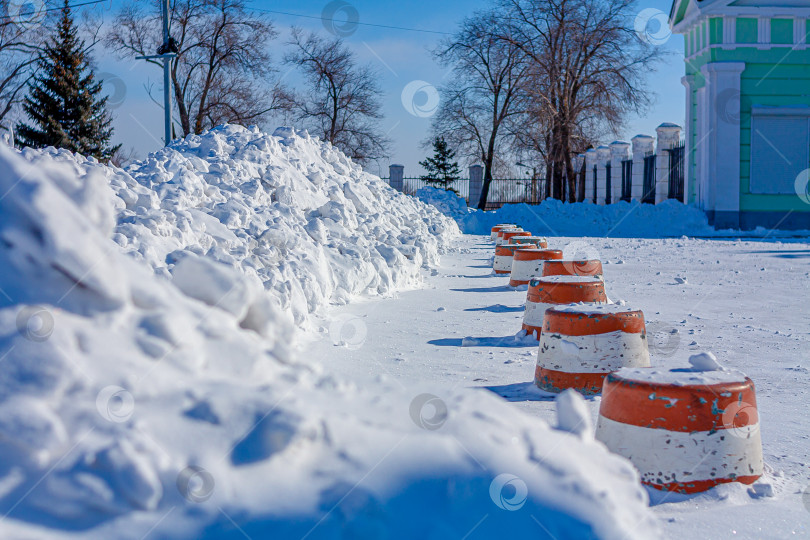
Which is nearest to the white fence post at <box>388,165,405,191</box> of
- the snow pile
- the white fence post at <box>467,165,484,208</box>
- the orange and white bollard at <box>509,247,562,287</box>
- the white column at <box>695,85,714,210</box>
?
the white fence post at <box>467,165,484,208</box>

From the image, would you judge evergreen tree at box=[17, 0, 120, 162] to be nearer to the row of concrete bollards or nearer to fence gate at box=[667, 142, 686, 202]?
fence gate at box=[667, 142, 686, 202]

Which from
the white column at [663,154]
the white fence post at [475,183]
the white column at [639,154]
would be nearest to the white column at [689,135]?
the white column at [663,154]

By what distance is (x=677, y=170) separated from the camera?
2486 cm

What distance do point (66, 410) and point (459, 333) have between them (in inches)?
186

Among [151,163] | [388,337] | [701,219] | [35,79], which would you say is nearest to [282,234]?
[388,337]

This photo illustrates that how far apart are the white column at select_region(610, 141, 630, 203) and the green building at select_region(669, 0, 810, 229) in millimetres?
6113

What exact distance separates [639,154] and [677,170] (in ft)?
5.26

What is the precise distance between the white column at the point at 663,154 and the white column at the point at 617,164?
3501 mm

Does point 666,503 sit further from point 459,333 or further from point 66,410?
point 459,333

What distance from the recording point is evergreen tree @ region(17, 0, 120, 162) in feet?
116

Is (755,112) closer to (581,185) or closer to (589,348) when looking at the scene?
(581,185)

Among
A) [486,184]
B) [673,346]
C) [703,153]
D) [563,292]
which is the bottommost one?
[673,346]

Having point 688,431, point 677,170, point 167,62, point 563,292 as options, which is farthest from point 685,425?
point 677,170

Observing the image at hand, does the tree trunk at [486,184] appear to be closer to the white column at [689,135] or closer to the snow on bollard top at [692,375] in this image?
the white column at [689,135]
